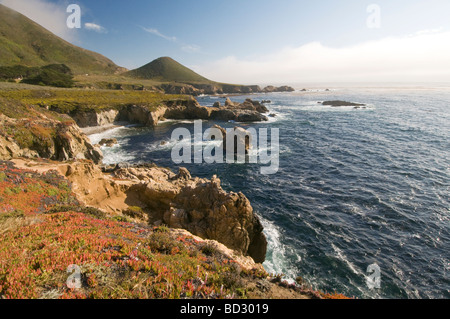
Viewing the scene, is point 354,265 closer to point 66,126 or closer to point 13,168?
point 13,168

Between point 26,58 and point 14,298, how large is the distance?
21959 centimetres

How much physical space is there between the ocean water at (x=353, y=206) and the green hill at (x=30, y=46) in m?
174

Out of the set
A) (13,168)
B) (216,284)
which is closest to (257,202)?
(216,284)

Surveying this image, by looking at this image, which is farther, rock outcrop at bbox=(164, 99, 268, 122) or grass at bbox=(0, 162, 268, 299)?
rock outcrop at bbox=(164, 99, 268, 122)

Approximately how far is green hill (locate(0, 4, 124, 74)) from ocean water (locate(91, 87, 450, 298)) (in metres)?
174

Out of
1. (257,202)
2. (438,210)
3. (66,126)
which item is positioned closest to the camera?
(438,210)

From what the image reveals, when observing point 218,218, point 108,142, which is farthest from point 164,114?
point 218,218

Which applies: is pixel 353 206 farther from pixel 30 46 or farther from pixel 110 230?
pixel 30 46

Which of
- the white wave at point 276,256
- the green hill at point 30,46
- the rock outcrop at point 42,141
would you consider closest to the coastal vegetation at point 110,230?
the rock outcrop at point 42,141

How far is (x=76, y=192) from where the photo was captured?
1909cm

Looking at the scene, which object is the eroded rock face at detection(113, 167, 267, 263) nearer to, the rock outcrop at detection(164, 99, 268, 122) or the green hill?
the rock outcrop at detection(164, 99, 268, 122)

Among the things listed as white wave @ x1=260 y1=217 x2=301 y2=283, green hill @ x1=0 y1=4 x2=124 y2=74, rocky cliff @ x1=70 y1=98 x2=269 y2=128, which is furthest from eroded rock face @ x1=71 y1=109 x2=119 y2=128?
green hill @ x1=0 y1=4 x2=124 y2=74

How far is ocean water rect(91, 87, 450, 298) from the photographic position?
1706 cm

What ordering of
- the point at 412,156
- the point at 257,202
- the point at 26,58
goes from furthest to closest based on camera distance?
the point at 26,58 → the point at 412,156 → the point at 257,202
